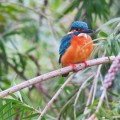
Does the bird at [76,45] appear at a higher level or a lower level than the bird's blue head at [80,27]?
lower

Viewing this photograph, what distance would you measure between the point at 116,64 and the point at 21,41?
5619 mm

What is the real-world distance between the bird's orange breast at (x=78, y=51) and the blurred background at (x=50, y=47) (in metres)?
0.09

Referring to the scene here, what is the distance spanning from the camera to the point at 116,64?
6.02ft

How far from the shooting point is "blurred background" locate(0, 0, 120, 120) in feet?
10.4

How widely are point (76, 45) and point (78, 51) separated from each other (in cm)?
6

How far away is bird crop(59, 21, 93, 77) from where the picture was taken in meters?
3.30

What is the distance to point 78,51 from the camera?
3.34m

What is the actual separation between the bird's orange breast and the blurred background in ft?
0.28

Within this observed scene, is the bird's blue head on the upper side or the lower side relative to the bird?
upper

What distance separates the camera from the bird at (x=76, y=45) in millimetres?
3297

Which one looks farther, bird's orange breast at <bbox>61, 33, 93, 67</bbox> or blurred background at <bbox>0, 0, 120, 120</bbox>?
bird's orange breast at <bbox>61, 33, 93, 67</bbox>

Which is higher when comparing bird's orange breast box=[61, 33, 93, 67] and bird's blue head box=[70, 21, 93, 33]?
bird's blue head box=[70, 21, 93, 33]

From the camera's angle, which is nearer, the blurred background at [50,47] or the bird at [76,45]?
the blurred background at [50,47]

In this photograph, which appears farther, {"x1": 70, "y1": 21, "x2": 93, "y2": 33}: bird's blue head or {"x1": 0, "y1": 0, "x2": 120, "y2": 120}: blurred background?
{"x1": 70, "y1": 21, "x2": 93, "y2": 33}: bird's blue head
